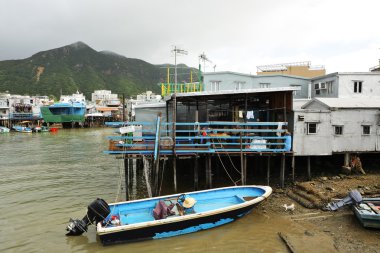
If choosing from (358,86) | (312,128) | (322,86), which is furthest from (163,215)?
(322,86)

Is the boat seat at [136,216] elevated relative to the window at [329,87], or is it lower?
lower

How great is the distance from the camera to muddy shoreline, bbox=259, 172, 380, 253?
33.9 feet

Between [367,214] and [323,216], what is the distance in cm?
190

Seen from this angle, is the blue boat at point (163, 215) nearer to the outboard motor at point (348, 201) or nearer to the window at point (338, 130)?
Result: the outboard motor at point (348, 201)

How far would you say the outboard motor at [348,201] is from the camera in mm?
12237

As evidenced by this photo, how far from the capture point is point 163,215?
456 inches

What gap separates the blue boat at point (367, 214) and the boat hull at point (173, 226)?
149 inches

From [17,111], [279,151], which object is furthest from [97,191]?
[17,111]

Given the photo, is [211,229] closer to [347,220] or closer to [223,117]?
[347,220]

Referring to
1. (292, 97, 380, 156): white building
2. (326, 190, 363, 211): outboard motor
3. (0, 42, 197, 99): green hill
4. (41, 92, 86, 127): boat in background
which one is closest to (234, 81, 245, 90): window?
(292, 97, 380, 156): white building

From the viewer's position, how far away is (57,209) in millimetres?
15969

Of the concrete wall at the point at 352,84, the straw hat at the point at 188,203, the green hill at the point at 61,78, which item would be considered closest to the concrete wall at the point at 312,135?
the concrete wall at the point at 352,84

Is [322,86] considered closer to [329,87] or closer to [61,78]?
[329,87]

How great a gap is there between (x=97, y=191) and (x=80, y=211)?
381 cm
